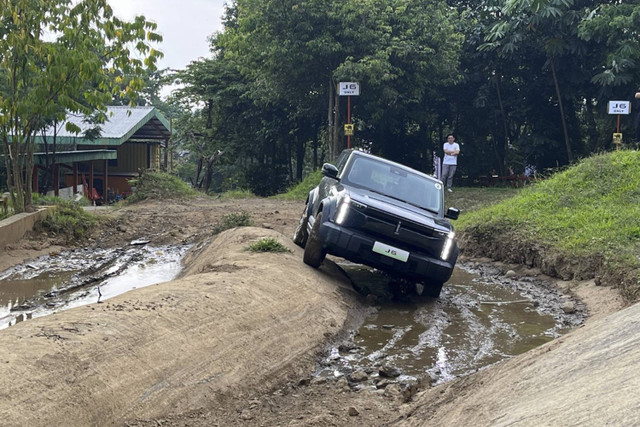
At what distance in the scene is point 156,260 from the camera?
12.6 m

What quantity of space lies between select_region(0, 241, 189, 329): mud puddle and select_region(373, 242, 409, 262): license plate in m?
3.35

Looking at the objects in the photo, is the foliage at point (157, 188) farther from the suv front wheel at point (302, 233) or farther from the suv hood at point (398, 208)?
the suv hood at point (398, 208)

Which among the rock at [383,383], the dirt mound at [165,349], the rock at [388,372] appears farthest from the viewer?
the rock at [388,372]

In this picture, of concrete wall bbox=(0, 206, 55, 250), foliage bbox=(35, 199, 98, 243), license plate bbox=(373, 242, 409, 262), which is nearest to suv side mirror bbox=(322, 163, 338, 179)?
license plate bbox=(373, 242, 409, 262)

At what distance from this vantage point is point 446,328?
317 inches

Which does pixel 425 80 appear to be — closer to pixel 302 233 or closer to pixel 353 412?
pixel 302 233

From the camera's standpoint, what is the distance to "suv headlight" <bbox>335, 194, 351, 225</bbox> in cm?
890

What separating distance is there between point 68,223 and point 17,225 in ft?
5.66

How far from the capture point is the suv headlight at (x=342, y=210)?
8898 millimetres

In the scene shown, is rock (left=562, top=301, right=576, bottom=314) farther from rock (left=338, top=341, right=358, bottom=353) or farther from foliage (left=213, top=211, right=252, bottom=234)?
foliage (left=213, top=211, right=252, bottom=234)

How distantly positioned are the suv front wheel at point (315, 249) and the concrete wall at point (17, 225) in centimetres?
586

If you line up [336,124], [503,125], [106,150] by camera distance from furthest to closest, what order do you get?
[106,150] → [503,125] → [336,124]

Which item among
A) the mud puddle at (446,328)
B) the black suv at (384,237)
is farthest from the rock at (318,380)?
the black suv at (384,237)

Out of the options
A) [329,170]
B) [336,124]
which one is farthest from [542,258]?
[336,124]
